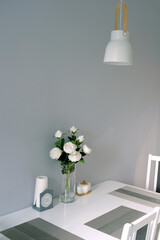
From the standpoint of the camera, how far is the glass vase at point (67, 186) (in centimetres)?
185

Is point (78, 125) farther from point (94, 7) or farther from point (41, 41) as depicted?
point (94, 7)

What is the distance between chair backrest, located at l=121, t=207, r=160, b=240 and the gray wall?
2.60 feet

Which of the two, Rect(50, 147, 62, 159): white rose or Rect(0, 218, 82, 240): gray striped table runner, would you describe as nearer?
Rect(0, 218, 82, 240): gray striped table runner

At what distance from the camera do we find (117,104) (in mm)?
2432

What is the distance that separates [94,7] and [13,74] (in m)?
0.87

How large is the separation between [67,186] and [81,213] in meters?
0.21

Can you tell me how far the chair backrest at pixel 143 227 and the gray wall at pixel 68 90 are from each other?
2.60 ft

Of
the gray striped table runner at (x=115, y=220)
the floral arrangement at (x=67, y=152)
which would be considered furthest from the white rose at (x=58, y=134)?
the gray striped table runner at (x=115, y=220)

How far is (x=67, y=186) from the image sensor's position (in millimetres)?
1852

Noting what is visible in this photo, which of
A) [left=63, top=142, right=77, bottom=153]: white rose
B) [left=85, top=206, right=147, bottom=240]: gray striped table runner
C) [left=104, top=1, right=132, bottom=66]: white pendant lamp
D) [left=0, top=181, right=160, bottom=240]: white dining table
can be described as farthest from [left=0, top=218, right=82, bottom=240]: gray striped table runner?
[left=104, top=1, right=132, bottom=66]: white pendant lamp

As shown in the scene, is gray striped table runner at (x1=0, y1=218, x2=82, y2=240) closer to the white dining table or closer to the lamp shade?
the white dining table

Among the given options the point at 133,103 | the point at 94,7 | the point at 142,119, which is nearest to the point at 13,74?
the point at 94,7

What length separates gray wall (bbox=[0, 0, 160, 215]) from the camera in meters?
1.63

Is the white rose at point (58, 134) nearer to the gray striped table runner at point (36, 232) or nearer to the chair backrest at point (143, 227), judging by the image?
the gray striped table runner at point (36, 232)
